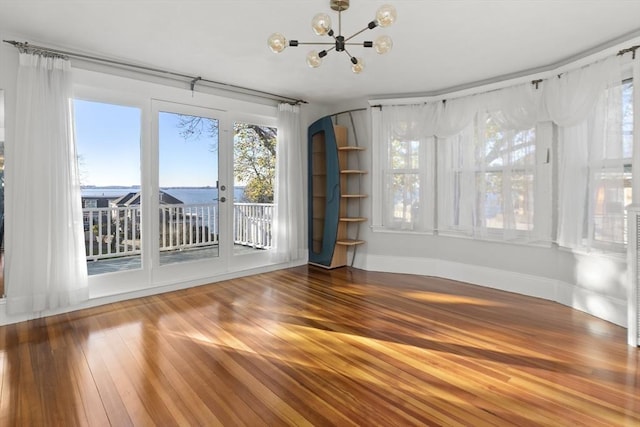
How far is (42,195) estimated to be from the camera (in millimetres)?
3074

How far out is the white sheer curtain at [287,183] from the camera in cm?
497

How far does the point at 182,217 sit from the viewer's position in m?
4.19

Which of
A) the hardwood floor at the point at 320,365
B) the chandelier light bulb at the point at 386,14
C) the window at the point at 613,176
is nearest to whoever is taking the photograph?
the hardwood floor at the point at 320,365

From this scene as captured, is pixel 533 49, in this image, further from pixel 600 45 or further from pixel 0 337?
pixel 0 337

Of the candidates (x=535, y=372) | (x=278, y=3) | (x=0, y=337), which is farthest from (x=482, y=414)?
(x=0, y=337)

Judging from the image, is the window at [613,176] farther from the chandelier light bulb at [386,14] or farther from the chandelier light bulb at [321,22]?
the chandelier light bulb at [321,22]

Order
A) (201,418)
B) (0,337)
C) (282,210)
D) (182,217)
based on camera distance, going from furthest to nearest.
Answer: (282,210) < (182,217) < (0,337) < (201,418)

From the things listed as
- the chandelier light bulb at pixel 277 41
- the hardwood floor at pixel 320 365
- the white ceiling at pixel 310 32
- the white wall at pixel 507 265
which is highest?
the white ceiling at pixel 310 32

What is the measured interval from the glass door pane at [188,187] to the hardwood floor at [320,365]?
807 millimetres

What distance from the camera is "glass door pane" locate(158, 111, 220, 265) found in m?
4.03

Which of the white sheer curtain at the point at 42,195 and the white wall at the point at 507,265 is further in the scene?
the white wall at the point at 507,265

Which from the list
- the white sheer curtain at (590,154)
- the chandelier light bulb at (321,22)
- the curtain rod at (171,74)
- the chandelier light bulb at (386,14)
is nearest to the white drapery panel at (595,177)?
the white sheer curtain at (590,154)

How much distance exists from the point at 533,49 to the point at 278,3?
247 cm

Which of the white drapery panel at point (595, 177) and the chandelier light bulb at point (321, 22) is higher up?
the chandelier light bulb at point (321, 22)
